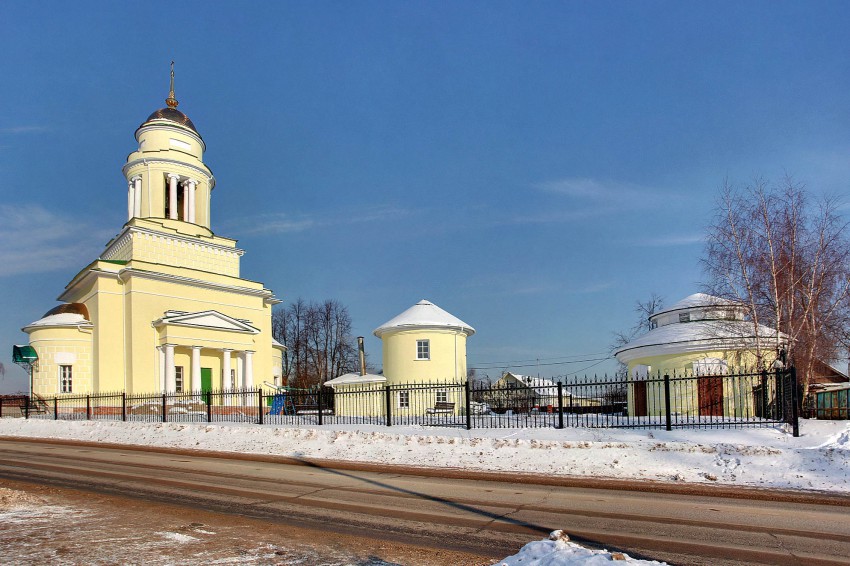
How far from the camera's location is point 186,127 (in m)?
43.6

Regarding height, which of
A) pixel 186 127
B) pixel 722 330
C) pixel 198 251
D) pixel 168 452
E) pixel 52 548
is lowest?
pixel 168 452

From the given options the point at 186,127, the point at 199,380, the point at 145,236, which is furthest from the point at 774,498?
the point at 186,127

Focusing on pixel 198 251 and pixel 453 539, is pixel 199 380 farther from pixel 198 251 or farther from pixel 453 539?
pixel 453 539

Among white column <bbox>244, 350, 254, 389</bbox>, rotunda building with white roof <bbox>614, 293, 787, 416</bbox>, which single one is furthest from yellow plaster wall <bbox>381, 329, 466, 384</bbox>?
rotunda building with white roof <bbox>614, 293, 787, 416</bbox>

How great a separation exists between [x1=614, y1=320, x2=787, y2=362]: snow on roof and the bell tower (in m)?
28.6

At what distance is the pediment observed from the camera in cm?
3591

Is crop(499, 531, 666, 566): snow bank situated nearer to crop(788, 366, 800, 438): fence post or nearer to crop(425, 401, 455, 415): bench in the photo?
crop(788, 366, 800, 438): fence post

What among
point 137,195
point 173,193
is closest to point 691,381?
point 173,193

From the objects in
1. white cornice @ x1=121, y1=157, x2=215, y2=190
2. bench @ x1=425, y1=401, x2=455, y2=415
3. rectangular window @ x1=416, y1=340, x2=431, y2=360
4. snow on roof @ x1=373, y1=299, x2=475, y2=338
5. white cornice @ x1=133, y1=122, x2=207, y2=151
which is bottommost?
bench @ x1=425, y1=401, x2=455, y2=415

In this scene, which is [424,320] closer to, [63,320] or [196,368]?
[196,368]

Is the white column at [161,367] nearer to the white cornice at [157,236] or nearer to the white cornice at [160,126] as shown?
the white cornice at [157,236]

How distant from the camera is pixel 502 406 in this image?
102 ft

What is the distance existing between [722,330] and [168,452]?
2075 centimetres

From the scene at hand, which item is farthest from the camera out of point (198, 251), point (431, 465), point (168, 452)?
A: point (198, 251)
